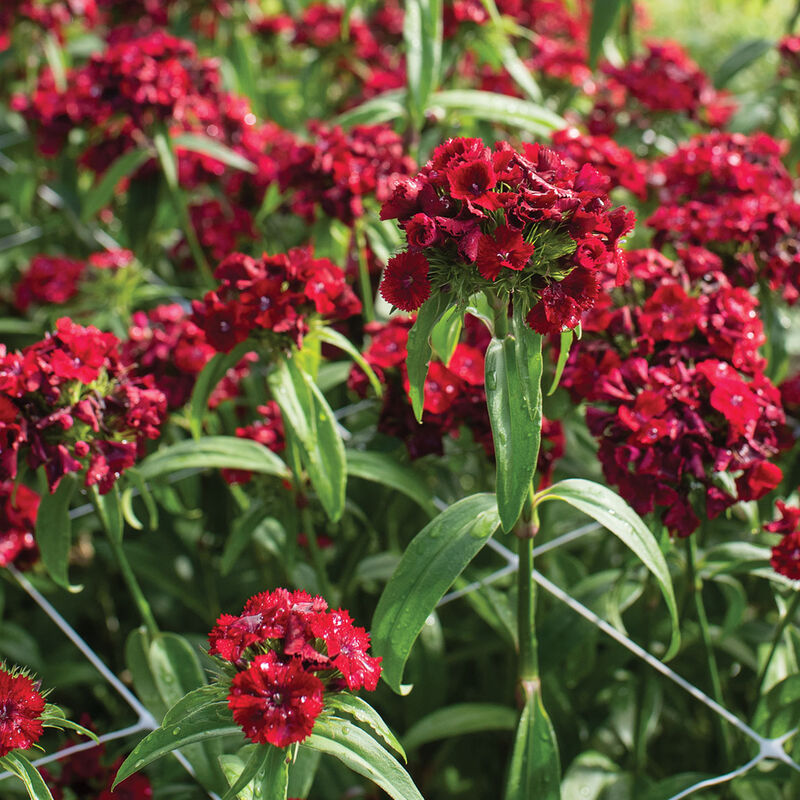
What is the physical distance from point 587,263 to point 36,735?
0.96m

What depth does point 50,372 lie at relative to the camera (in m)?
1.60

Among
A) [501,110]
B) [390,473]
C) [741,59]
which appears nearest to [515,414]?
[390,473]

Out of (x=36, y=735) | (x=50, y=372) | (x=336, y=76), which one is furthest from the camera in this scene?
(x=336, y=76)

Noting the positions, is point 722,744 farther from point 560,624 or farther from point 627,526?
point 627,526

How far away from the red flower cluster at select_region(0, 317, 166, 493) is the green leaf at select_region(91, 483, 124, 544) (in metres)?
0.07

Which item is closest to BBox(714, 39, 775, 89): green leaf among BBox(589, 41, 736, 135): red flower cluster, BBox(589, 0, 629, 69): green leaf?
BBox(589, 41, 736, 135): red flower cluster

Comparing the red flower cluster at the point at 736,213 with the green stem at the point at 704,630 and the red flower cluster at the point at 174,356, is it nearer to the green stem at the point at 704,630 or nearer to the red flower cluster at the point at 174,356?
the green stem at the point at 704,630

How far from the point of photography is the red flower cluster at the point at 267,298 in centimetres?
167

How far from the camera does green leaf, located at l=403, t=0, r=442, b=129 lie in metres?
2.38

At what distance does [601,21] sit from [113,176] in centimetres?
144

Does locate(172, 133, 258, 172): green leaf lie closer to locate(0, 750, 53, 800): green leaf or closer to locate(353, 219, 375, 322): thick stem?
locate(353, 219, 375, 322): thick stem

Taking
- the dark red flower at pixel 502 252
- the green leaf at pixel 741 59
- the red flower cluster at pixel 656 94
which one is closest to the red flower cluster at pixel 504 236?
the dark red flower at pixel 502 252

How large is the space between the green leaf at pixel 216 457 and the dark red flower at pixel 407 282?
2.03ft

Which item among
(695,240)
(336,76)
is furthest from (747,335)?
(336,76)
